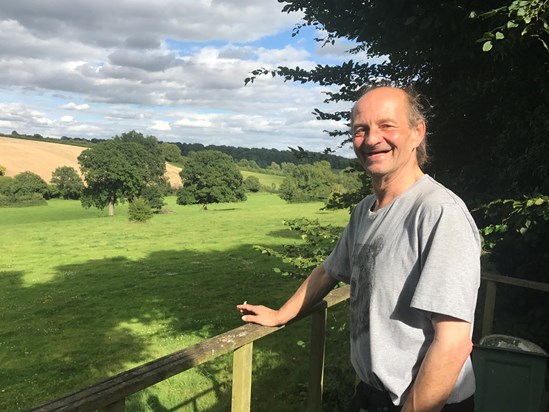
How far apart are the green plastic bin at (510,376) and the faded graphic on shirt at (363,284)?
1923mm

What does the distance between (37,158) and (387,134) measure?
90129 millimetres

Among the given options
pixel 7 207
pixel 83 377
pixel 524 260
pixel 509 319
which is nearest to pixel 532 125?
pixel 524 260

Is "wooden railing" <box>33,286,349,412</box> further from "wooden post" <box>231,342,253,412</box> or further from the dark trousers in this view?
the dark trousers

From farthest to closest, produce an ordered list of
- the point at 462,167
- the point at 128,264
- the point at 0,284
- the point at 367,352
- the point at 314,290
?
the point at 128,264, the point at 0,284, the point at 462,167, the point at 314,290, the point at 367,352

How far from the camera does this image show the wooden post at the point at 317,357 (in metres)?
2.82

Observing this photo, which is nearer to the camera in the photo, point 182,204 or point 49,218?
point 49,218

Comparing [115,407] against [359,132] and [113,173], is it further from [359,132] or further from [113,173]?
[113,173]

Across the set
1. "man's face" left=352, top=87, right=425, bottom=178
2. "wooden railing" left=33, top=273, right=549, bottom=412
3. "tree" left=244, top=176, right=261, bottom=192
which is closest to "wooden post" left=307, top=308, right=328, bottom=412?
"wooden railing" left=33, top=273, right=549, bottom=412

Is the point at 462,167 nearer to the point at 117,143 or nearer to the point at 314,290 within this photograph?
the point at 314,290

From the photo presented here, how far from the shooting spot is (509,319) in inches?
204

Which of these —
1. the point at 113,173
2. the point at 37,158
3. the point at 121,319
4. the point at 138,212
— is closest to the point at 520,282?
the point at 121,319

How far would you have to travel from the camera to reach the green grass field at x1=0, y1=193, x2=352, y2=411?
9.34 meters

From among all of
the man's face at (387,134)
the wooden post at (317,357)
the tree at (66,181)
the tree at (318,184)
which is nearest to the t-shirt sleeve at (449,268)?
the man's face at (387,134)

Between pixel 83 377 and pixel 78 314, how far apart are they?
21.9 ft
